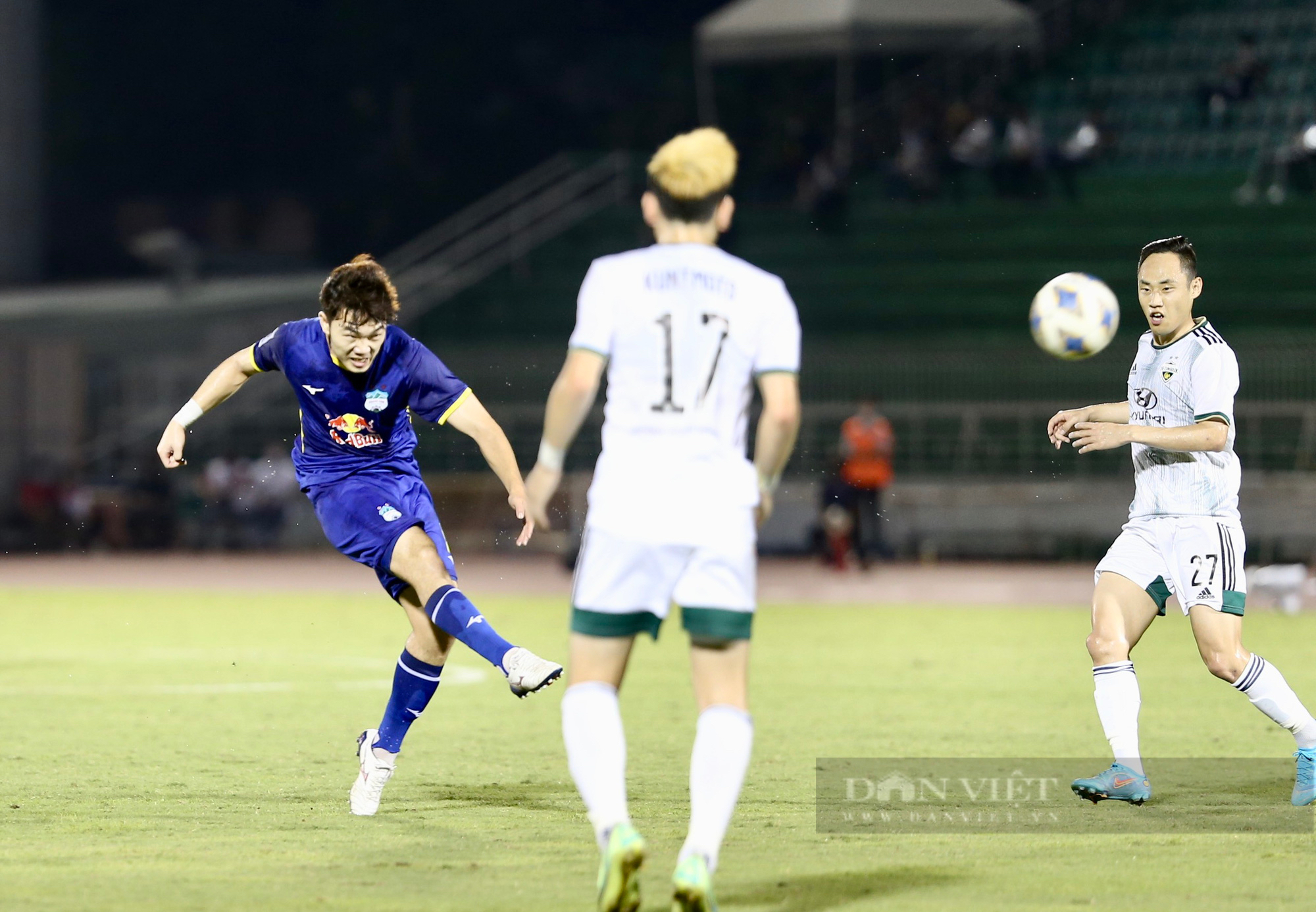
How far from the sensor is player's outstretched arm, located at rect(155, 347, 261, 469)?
7.39 m

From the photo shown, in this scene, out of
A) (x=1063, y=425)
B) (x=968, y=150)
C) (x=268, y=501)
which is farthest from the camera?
(x=968, y=150)

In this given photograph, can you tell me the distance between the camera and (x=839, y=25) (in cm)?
2933

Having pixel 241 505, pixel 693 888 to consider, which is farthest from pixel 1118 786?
pixel 241 505

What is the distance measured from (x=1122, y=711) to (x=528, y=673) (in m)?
2.33

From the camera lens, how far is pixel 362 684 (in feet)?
38.1

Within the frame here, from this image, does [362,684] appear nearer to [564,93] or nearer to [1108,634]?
[1108,634]

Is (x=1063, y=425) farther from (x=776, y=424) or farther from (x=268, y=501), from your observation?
(x=268, y=501)

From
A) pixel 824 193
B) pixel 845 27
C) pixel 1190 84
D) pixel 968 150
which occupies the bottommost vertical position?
pixel 824 193

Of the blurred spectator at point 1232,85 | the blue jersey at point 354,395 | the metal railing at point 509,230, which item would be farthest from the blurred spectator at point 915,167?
the blue jersey at point 354,395

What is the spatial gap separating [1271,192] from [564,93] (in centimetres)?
2016

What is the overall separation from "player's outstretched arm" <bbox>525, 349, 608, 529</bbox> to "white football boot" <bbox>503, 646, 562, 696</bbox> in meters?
1.44

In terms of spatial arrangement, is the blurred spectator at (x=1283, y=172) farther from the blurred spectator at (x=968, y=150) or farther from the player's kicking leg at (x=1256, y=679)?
the player's kicking leg at (x=1256, y=679)

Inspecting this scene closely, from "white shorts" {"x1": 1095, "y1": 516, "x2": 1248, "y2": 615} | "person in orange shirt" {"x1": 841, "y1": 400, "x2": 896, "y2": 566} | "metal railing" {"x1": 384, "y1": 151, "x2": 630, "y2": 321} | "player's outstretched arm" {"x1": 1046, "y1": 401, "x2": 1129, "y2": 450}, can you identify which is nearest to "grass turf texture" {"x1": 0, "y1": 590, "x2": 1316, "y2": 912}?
"white shorts" {"x1": 1095, "y1": 516, "x2": 1248, "y2": 615}

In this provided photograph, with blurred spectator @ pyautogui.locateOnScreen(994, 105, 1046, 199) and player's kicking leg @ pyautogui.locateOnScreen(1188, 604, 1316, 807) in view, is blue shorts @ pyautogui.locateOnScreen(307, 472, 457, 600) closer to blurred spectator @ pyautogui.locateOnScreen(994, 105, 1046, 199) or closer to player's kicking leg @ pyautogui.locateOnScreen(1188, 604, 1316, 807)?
player's kicking leg @ pyautogui.locateOnScreen(1188, 604, 1316, 807)
